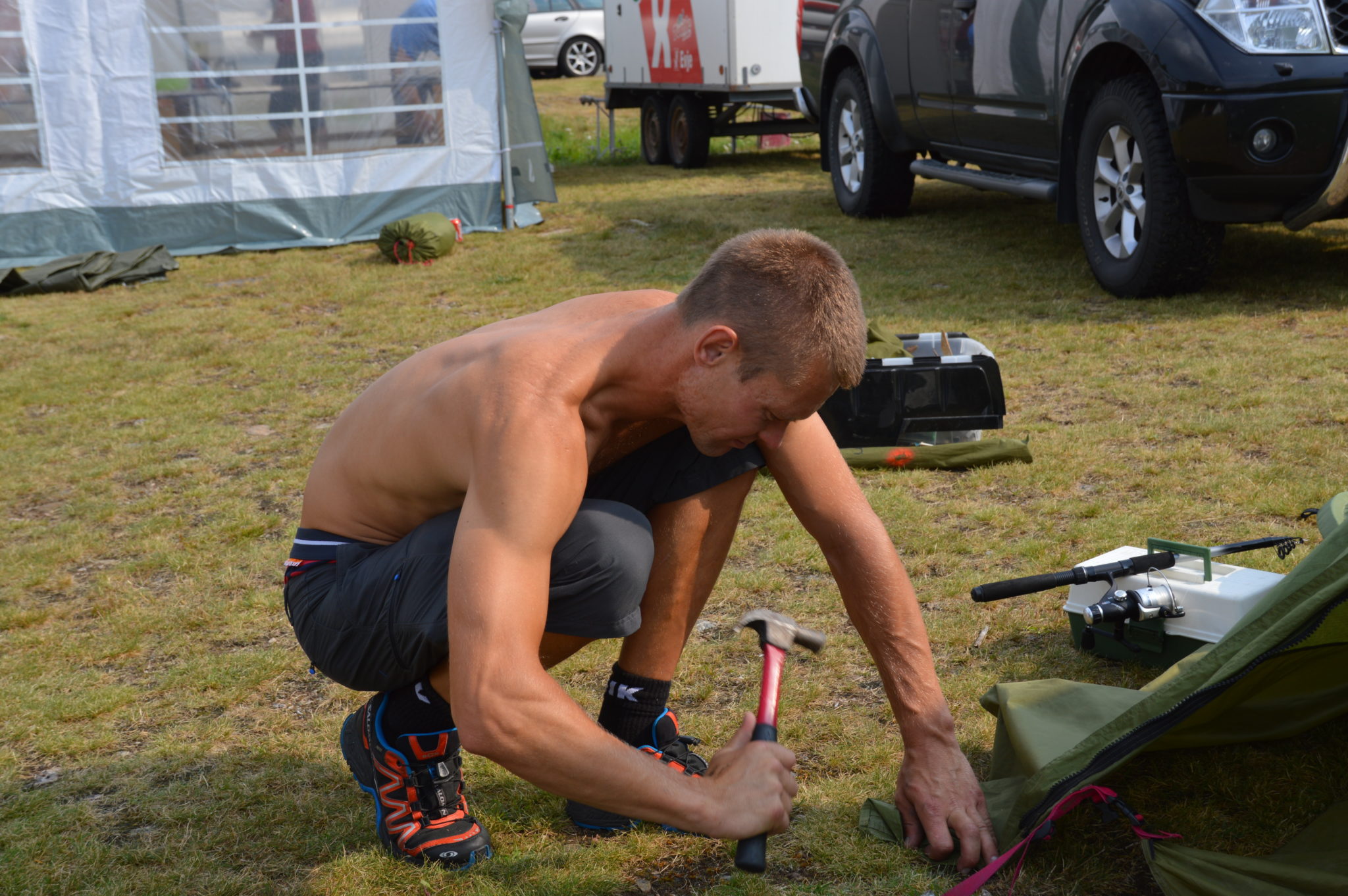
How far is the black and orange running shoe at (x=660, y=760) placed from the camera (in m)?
2.33

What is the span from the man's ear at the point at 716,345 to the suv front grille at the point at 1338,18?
4363mm

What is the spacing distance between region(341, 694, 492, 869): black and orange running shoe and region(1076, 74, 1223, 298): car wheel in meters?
4.42

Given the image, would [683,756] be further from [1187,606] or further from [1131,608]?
[1187,606]

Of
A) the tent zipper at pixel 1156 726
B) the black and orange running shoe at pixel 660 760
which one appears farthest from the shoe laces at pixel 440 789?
the tent zipper at pixel 1156 726

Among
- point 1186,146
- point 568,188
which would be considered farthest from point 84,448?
point 568,188

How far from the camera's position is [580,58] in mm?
20156

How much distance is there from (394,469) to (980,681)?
145 centimetres

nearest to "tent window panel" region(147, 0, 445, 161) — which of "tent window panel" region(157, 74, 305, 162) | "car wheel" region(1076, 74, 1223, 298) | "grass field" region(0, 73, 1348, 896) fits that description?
"tent window panel" region(157, 74, 305, 162)

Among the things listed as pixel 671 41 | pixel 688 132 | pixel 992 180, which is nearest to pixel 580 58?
pixel 671 41

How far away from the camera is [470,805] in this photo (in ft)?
7.99

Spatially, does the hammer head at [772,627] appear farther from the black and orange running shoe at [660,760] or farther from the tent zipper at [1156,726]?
the tent zipper at [1156,726]

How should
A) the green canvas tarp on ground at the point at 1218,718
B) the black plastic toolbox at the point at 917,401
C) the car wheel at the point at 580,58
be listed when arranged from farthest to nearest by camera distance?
the car wheel at the point at 580,58 → the black plastic toolbox at the point at 917,401 → the green canvas tarp on ground at the point at 1218,718

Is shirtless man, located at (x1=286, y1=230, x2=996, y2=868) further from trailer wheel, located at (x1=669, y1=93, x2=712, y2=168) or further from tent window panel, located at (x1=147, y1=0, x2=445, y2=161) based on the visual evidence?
trailer wheel, located at (x1=669, y1=93, x2=712, y2=168)

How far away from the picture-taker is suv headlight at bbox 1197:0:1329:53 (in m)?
4.99
